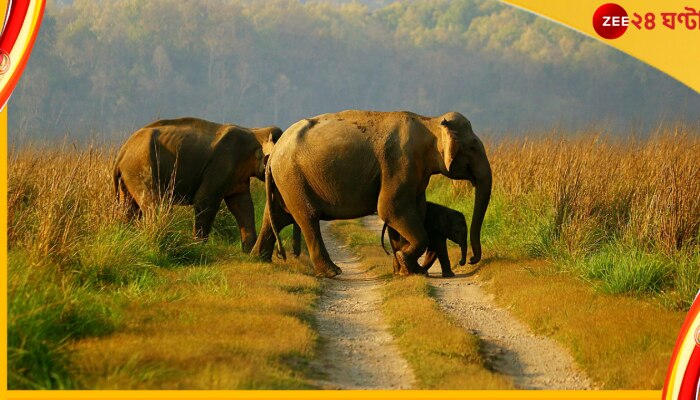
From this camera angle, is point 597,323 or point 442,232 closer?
point 597,323

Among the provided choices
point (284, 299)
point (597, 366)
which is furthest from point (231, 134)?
point (597, 366)

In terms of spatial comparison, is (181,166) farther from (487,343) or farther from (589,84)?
(589,84)

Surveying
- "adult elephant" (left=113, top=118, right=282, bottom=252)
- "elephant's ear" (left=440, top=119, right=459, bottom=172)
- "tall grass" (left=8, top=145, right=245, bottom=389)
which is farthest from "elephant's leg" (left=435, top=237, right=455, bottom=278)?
"adult elephant" (left=113, top=118, right=282, bottom=252)

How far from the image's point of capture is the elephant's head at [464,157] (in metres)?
12.5

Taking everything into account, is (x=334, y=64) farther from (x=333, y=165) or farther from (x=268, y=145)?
(x=333, y=165)

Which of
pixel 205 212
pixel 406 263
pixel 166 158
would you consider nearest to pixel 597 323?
pixel 406 263

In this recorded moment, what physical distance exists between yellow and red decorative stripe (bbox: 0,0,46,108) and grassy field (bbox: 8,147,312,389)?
157 cm

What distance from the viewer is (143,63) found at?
6825 centimetres

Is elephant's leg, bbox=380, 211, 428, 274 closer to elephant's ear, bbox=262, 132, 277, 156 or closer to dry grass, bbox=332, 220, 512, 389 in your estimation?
dry grass, bbox=332, 220, 512, 389

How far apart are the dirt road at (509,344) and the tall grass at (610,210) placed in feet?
4.12

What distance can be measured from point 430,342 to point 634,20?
3.36 m

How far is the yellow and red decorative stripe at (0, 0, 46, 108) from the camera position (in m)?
7.02

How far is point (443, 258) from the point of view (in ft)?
43.2

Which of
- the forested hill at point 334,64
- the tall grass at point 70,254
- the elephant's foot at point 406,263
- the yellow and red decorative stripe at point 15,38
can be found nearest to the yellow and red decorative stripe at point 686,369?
the tall grass at point 70,254
